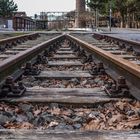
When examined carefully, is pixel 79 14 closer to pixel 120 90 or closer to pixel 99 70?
pixel 99 70

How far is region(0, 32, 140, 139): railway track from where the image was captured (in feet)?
11.4

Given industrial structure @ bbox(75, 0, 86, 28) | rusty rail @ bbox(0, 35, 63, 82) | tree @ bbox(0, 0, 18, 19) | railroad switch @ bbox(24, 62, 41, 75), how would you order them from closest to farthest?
rusty rail @ bbox(0, 35, 63, 82) → railroad switch @ bbox(24, 62, 41, 75) → industrial structure @ bbox(75, 0, 86, 28) → tree @ bbox(0, 0, 18, 19)

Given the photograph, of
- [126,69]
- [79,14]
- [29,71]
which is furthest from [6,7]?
[126,69]

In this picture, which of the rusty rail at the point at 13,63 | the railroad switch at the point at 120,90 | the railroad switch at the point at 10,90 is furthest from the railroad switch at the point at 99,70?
the railroad switch at the point at 10,90

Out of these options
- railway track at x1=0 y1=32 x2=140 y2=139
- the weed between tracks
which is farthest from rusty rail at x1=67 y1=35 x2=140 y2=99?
the weed between tracks

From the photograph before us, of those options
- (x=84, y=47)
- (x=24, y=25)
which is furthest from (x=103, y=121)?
(x=24, y=25)

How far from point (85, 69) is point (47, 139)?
439cm

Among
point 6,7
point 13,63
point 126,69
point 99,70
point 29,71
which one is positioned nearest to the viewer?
point 126,69

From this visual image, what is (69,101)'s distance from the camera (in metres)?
4.28

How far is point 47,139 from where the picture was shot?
2.76m

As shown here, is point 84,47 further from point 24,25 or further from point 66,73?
point 24,25

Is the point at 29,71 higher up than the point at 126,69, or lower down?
lower down

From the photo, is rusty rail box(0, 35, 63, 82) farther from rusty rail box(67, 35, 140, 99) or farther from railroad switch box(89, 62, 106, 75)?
rusty rail box(67, 35, 140, 99)

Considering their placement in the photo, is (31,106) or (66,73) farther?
(66,73)
